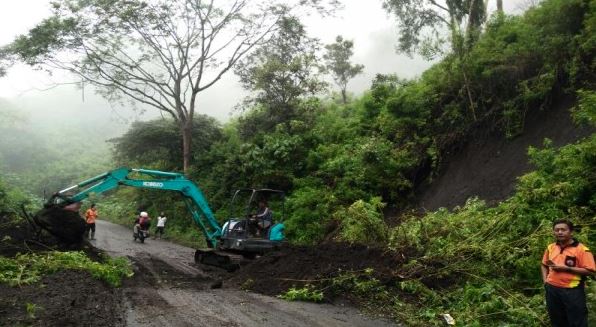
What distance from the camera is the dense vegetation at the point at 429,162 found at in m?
8.34

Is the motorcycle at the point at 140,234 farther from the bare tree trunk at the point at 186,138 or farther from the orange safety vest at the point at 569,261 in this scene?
the orange safety vest at the point at 569,261

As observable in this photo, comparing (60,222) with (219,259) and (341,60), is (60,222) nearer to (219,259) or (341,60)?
(219,259)

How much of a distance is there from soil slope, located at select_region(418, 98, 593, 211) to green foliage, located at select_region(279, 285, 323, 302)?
5.95 meters

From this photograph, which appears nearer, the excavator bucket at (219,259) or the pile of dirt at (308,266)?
the pile of dirt at (308,266)

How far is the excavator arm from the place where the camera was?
12203 mm

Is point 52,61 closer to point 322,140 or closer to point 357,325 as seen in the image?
point 322,140

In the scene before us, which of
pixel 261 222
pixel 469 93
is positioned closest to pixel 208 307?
pixel 261 222

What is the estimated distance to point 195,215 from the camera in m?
14.6

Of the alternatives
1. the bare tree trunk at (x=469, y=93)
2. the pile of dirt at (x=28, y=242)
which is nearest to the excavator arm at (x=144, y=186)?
the pile of dirt at (x=28, y=242)

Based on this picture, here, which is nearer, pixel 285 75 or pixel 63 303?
pixel 63 303

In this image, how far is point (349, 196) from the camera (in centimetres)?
Result: 1662

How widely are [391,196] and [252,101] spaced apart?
37.7 ft

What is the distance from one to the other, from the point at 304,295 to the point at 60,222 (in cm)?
702

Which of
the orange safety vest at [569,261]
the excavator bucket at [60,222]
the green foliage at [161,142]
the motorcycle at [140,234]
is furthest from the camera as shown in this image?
the green foliage at [161,142]
